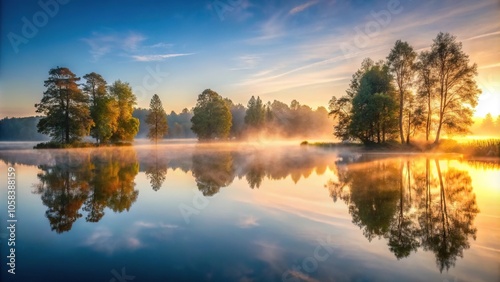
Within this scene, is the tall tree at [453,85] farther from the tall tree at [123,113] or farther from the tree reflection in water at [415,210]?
the tall tree at [123,113]

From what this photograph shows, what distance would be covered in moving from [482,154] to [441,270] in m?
30.6

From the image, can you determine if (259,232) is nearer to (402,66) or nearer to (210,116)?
(402,66)

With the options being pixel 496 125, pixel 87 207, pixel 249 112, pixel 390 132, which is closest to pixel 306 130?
pixel 249 112

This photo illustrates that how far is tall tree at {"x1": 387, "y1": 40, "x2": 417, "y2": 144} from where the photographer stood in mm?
41219

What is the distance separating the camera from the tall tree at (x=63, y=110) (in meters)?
51.6

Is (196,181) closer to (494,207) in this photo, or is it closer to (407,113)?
(494,207)

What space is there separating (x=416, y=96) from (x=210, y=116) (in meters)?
56.8

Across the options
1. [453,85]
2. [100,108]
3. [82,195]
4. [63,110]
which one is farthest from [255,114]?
[82,195]

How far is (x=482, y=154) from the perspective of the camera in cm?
2933

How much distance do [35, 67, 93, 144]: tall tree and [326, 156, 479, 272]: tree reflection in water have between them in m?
51.4

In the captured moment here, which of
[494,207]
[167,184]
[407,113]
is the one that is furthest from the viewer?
[407,113]

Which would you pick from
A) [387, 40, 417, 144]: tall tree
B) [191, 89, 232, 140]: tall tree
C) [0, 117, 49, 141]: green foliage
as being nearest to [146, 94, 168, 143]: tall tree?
[191, 89, 232, 140]: tall tree

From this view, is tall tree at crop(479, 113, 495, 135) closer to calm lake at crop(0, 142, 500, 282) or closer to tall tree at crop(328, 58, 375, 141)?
tall tree at crop(328, 58, 375, 141)

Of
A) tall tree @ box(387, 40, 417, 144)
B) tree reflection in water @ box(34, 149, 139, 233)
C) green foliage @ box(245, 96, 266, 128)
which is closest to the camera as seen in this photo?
tree reflection in water @ box(34, 149, 139, 233)
